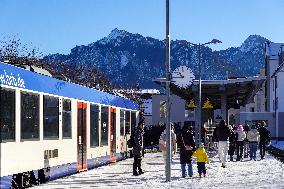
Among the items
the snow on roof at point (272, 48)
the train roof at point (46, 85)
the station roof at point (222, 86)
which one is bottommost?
the train roof at point (46, 85)

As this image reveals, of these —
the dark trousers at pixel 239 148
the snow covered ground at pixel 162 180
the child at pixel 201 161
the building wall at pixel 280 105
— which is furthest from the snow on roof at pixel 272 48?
the child at pixel 201 161

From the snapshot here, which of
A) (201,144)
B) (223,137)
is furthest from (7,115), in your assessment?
(223,137)

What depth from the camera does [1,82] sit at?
1320cm

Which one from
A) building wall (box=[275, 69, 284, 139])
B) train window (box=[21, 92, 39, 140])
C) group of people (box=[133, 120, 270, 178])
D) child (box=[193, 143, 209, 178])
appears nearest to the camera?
train window (box=[21, 92, 39, 140])

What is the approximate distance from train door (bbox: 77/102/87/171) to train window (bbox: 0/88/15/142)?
20.9ft

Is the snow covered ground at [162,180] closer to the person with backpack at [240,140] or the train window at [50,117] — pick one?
the train window at [50,117]

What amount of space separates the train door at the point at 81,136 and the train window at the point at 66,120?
109 cm

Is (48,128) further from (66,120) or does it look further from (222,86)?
(222,86)

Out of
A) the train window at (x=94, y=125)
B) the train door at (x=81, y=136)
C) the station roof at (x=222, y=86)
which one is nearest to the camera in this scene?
the train door at (x=81, y=136)

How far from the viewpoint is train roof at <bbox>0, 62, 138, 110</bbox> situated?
13861 millimetres

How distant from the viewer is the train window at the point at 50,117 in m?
16.5

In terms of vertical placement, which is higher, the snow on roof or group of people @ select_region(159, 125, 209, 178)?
the snow on roof

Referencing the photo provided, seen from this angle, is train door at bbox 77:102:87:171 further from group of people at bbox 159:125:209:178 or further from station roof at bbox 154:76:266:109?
station roof at bbox 154:76:266:109

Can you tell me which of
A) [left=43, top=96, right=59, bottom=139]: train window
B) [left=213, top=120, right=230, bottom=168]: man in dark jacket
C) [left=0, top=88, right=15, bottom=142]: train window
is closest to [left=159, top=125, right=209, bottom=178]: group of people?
[left=213, top=120, right=230, bottom=168]: man in dark jacket
